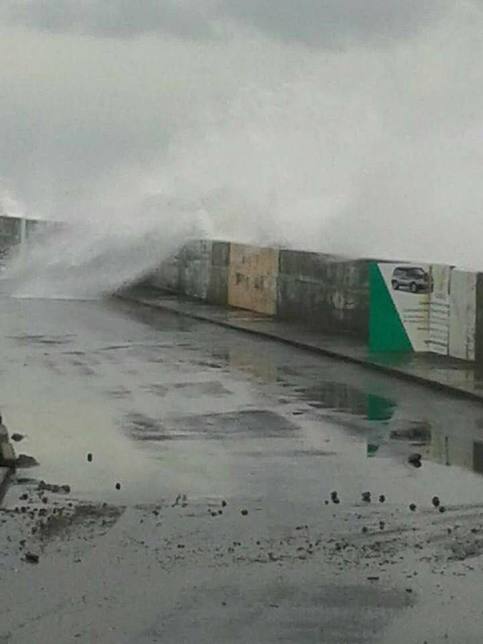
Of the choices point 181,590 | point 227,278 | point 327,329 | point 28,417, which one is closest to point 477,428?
point 28,417

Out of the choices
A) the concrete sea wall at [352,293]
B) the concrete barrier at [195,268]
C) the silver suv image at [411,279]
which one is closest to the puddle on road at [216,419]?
the concrete sea wall at [352,293]

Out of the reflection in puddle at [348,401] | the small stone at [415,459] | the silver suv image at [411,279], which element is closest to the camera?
the small stone at [415,459]

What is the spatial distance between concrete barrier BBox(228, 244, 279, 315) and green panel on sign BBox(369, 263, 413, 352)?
6447 millimetres

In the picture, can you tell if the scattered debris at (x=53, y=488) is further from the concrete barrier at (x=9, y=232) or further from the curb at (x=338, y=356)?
the concrete barrier at (x=9, y=232)

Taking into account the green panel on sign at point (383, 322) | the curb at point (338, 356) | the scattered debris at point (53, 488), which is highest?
the green panel on sign at point (383, 322)

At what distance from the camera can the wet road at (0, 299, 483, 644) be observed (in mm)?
7730

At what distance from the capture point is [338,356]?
2112 centimetres

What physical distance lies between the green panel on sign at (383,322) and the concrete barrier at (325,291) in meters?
1.90

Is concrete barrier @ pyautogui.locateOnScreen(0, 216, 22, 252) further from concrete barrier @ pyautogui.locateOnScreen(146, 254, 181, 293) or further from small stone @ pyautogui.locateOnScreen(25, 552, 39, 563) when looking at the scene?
small stone @ pyautogui.locateOnScreen(25, 552, 39, 563)

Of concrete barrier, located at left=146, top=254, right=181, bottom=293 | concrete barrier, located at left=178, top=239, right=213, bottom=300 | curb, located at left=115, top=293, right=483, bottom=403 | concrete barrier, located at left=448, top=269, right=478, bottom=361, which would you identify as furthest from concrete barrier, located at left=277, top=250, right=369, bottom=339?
concrete barrier, located at left=146, top=254, right=181, bottom=293

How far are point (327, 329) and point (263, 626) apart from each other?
17847mm

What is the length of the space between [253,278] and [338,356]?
846 cm

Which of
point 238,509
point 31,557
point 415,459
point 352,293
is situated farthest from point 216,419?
point 352,293

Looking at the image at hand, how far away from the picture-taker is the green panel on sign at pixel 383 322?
21.4m
